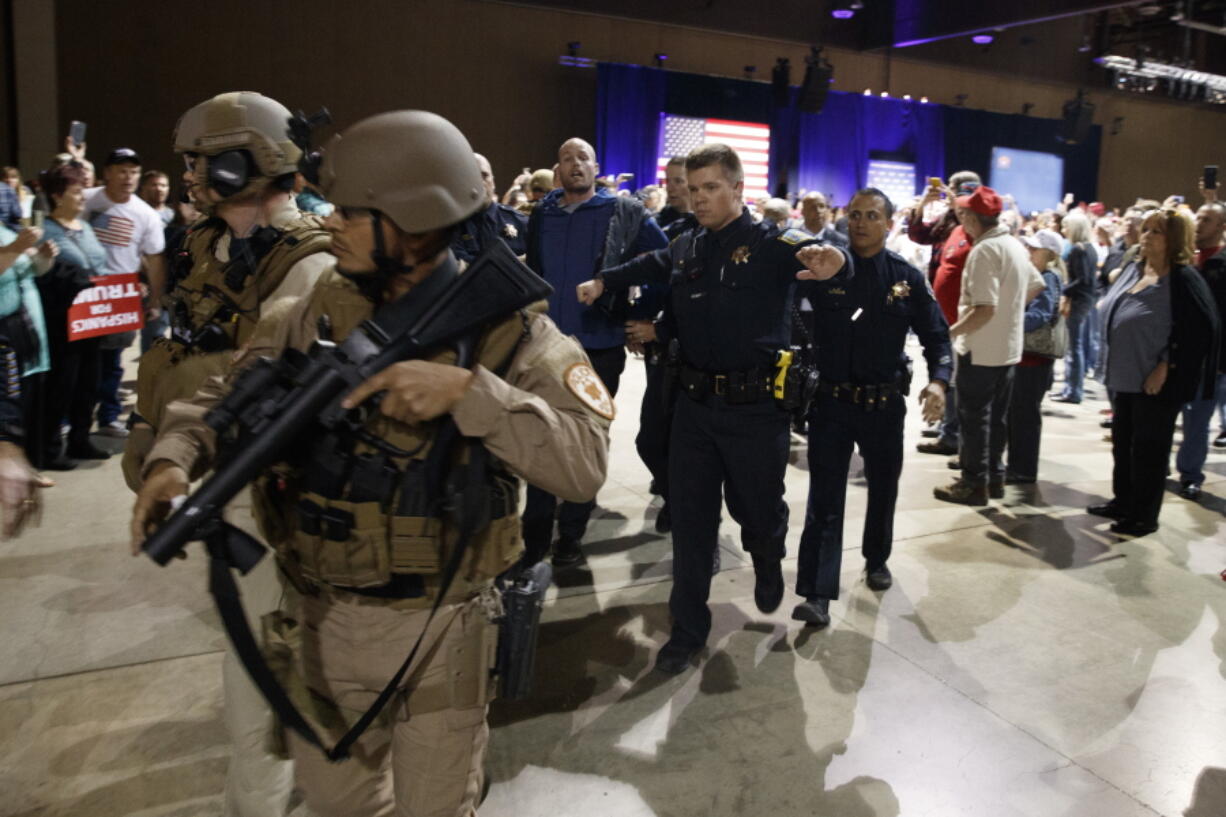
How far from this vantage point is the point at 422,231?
1.57 metres

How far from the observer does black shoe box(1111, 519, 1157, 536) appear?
4.91 m

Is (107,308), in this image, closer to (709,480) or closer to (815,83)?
(709,480)

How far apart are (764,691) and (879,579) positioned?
46.8 inches

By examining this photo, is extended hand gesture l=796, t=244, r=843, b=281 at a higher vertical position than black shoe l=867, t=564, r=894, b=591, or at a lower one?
higher

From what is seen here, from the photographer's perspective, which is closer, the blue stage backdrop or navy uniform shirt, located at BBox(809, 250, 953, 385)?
navy uniform shirt, located at BBox(809, 250, 953, 385)

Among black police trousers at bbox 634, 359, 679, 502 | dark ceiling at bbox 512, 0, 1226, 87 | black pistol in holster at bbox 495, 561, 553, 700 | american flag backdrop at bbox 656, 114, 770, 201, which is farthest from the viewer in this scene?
american flag backdrop at bbox 656, 114, 770, 201

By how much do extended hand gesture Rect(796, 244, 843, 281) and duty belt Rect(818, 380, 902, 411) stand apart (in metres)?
0.80

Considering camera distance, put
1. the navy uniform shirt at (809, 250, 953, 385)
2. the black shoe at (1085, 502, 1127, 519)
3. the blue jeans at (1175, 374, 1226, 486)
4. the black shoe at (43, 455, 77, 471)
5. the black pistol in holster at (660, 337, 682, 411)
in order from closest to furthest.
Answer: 1. the black pistol in holster at (660, 337, 682, 411)
2. the navy uniform shirt at (809, 250, 953, 385)
3. the black shoe at (1085, 502, 1127, 519)
4. the black shoe at (43, 455, 77, 471)
5. the blue jeans at (1175, 374, 1226, 486)

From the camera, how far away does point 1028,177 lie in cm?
1998

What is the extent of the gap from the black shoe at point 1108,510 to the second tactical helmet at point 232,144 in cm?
480

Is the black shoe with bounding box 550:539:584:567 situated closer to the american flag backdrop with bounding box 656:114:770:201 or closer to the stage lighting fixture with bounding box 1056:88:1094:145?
the american flag backdrop with bounding box 656:114:770:201

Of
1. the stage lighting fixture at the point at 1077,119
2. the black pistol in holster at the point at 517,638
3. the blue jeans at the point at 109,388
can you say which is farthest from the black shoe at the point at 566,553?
the stage lighting fixture at the point at 1077,119

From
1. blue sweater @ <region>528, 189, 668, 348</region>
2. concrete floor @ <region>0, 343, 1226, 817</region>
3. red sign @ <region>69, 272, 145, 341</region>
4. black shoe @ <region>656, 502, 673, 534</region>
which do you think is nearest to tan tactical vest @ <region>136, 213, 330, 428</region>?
concrete floor @ <region>0, 343, 1226, 817</region>

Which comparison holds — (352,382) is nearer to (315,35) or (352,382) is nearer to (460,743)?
(460,743)
